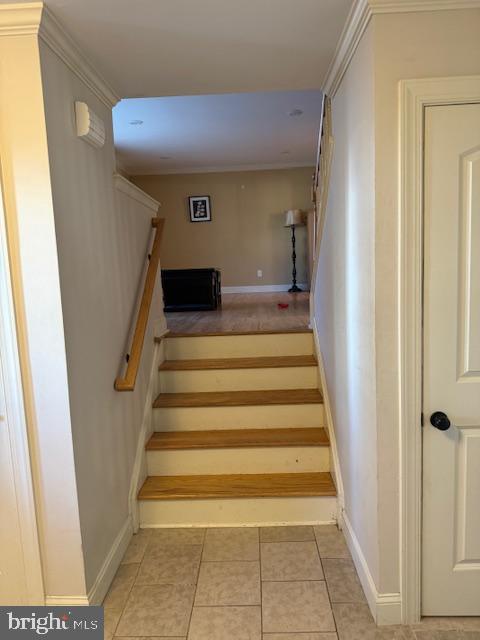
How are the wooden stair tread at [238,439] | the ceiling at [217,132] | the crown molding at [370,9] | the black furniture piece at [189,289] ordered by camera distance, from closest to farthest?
the crown molding at [370,9], the wooden stair tread at [238,439], the ceiling at [217,132], the black furniture piece at [189,289]

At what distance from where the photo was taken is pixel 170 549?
7.48 feet

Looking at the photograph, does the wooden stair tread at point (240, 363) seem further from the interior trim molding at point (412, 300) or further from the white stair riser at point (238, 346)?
the interior trim molding at point (412, 300)

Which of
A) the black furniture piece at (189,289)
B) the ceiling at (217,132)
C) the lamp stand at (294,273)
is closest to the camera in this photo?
the ceiling at (217,132)

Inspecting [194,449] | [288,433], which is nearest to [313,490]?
[288,433]

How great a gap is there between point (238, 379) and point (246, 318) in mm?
1547

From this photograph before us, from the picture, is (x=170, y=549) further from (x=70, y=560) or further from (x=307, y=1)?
(x=307, y=1)

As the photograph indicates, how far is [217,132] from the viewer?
5609 millimetres

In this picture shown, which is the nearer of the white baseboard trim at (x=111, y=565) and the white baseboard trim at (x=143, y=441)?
the white baseboard trim at (x=111, y=565)

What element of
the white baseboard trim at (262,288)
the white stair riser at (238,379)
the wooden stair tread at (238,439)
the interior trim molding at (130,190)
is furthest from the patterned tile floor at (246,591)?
the white baseboard trim at (262,288)

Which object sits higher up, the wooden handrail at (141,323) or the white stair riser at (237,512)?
the wooden handrail at (141,323)

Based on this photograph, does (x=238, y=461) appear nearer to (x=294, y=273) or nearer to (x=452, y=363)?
(x=452, y=363)

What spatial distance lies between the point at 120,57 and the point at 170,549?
7.79 ft

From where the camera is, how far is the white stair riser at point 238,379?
3131 millimetres

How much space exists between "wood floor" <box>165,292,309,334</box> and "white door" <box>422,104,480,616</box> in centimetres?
191
